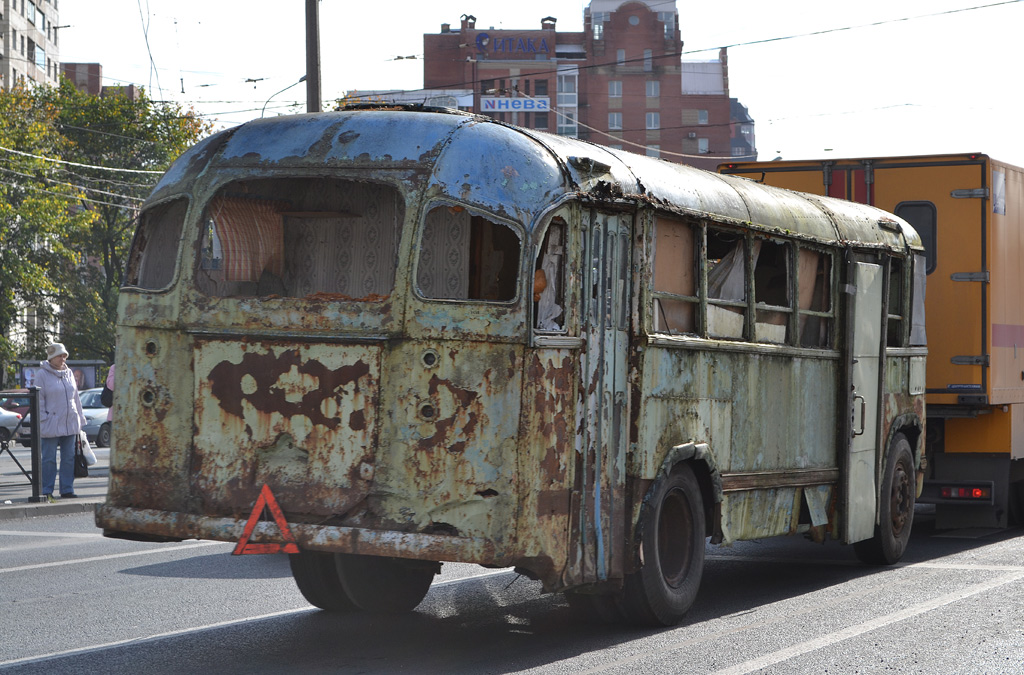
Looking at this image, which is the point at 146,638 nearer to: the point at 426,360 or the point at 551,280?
the point at 426,360

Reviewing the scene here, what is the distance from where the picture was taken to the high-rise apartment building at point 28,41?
75562mm

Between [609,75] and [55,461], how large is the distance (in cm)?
10043

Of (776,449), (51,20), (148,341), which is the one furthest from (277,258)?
(51,20)

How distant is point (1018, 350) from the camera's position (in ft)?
44.4

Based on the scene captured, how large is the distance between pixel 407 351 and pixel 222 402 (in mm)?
982

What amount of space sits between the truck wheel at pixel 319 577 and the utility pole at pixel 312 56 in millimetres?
12913

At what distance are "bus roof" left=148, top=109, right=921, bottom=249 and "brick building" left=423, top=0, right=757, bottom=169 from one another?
338 feet

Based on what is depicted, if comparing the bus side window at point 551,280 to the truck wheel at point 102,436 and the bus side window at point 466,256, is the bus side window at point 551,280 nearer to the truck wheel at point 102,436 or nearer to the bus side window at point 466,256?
the bus side window at point 466,256

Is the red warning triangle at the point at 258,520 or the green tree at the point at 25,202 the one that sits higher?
the green tree at the point at 25,202

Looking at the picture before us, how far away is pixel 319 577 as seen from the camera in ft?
27.7

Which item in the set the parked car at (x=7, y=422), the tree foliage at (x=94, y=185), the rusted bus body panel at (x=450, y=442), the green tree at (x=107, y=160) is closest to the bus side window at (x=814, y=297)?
the rusted bus body panel at (x=450, y=442)

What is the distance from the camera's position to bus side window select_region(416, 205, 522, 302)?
7270 mm

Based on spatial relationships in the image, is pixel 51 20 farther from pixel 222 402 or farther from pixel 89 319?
pixel 222 402

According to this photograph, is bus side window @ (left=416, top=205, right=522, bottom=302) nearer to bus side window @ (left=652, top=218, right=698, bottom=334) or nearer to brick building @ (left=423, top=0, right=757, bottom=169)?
bus side window @ (left=652, top=218, right=698, bottom=334)
